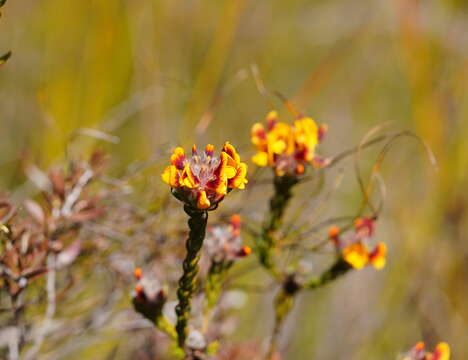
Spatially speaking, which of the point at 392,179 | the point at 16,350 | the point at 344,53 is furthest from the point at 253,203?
the point at 344,53

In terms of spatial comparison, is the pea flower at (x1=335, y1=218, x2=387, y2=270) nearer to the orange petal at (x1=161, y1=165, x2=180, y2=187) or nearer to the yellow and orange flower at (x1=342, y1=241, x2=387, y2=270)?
the yellow and orange flower at (x1=342, y1=241, x2=387, y2=270)

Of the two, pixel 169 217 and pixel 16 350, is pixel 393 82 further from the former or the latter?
pixel 16 350

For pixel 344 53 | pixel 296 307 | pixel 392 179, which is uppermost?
pixel 344 53

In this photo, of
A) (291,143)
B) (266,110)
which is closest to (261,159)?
(291,143)

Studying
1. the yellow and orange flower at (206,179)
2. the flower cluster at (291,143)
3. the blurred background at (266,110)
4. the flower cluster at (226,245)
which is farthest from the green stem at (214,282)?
the blurred background at (266,110)

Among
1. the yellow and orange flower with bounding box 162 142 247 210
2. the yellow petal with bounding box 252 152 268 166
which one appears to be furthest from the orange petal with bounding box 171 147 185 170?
the yellow petal with bounding box 252 152 268 166

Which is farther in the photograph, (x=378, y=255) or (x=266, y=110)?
(x=266, y=110)

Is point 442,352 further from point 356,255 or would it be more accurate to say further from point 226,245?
point 226,245
